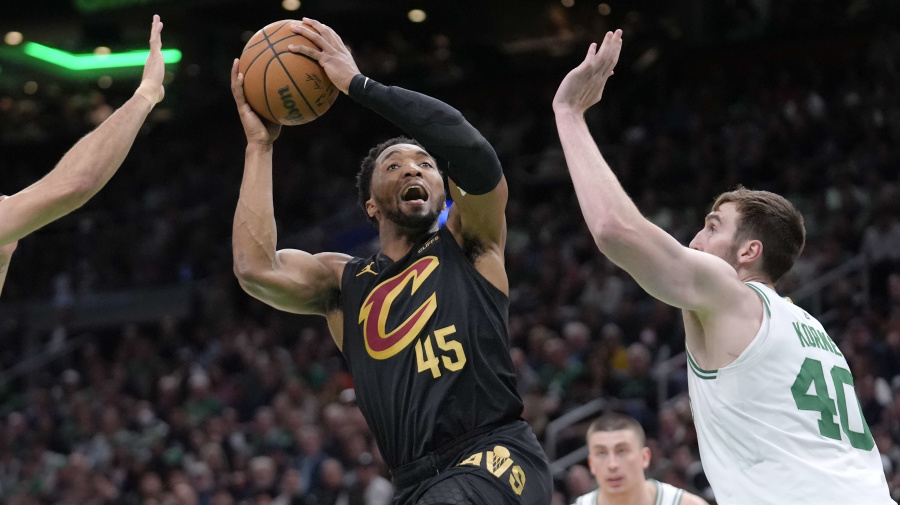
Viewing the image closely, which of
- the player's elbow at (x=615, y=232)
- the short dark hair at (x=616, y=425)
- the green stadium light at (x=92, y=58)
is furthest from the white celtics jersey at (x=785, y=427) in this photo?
the green stadium light at (x=92, y=58)

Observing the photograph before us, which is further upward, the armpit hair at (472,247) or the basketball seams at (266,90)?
the basketball seams at (266,90)

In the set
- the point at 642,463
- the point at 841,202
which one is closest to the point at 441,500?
the point at 642,463

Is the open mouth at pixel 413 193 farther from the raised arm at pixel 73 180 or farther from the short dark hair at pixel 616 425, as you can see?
the short dark hair at pixel 616 425

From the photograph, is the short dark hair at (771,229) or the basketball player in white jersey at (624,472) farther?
the basketball player in white jersey at (624,472)

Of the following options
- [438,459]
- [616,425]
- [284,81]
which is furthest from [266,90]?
[616,425]

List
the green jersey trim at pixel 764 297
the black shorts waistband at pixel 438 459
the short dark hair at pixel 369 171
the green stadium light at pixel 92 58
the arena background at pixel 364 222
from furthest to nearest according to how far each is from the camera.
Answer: the green stadium light at pixel 92 58 < the arena background at pixel 364 222 < the short dark hair at pixel 369 171 < the black shorts waistband at pixel 438 459 < the green jersey trim at pixel 764 297

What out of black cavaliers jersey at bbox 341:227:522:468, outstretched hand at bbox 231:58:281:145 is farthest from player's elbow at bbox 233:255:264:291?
outstretched hand at bbox 231:58:281:145

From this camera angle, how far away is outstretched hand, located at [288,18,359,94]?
4.27 metres

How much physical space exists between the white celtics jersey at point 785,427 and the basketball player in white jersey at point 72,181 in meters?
2.15

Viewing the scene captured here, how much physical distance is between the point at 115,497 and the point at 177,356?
3151 millimetres

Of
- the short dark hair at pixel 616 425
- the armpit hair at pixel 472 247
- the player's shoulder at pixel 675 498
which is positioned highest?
the armpit hair at pixel 472 247

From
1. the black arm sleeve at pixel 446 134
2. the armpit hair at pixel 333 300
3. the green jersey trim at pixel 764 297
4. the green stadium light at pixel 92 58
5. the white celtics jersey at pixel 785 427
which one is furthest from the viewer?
the green stadium light at pixel 92 58

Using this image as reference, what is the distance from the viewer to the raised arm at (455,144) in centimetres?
398

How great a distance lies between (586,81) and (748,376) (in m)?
1.05
